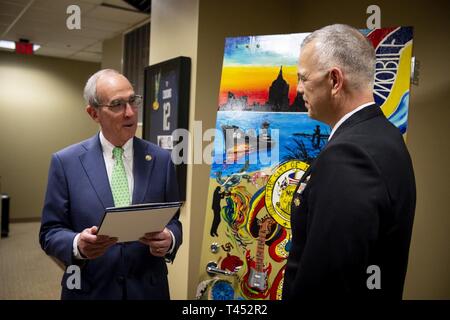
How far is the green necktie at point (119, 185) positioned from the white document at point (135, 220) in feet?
0.70

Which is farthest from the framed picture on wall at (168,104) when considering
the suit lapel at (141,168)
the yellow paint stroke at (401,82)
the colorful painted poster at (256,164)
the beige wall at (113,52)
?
the beige wall at (113,52)

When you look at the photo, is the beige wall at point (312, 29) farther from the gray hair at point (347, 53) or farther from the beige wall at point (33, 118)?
the beige wall at point (33, 118)

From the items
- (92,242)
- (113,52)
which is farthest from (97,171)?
(113,52)

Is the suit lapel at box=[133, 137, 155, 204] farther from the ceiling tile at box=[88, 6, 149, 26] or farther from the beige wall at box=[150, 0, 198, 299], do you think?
the ceiling tile at box=[88, 6, 149, 26]

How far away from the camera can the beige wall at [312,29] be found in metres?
2.44

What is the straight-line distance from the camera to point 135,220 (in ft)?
4.15

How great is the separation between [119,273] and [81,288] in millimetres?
146

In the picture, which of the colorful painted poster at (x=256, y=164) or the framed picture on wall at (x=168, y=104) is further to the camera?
the framed picture on wall at (x=168, y=104)

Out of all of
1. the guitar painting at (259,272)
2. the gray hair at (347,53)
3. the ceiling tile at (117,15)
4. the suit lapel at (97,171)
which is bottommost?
the guitar painting at (259,272)

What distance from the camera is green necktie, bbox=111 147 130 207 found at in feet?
5.02

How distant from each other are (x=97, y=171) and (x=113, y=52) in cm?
495

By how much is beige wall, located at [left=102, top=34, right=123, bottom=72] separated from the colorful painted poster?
414 cm
